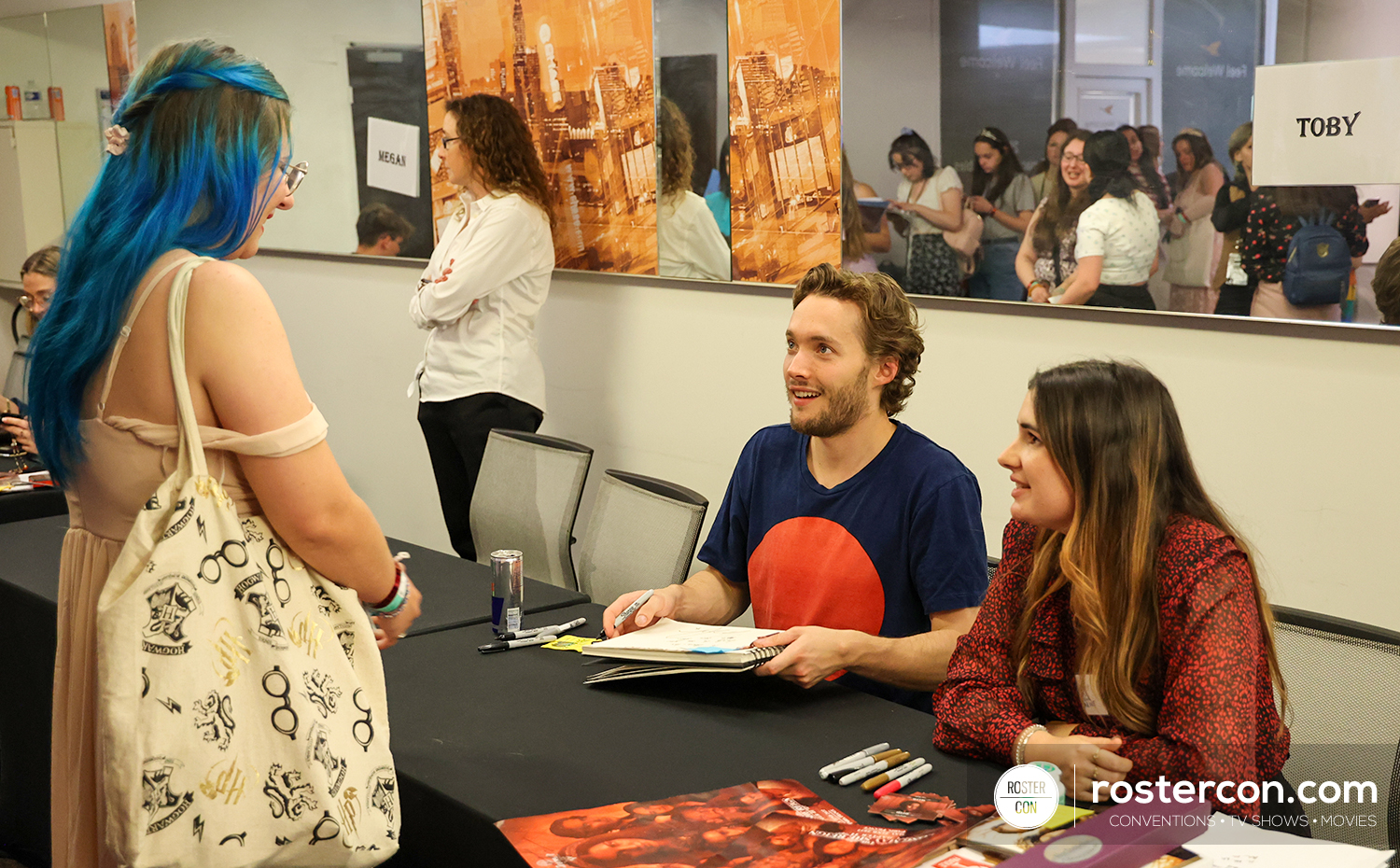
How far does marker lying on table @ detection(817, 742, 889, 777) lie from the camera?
1.59 metres

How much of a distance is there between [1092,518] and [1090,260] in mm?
1646

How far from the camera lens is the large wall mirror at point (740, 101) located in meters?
2.87

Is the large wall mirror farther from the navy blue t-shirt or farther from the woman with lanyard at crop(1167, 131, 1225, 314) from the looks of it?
the navy blue t-shirt

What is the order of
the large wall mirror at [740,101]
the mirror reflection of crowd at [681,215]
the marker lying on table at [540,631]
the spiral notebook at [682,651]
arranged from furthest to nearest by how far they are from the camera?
the mirror reflection of crowd at [681,215] < the large wall mirror at [740,101] < the marker lying on table at [540,631] < the spiral notebook at [682,651]

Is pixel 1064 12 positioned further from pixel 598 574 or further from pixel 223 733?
pixel 223 733

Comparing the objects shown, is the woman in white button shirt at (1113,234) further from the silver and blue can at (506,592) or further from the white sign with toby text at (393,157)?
the white sign with toby text at (393,157)

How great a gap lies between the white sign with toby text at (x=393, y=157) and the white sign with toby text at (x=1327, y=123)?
331 cm

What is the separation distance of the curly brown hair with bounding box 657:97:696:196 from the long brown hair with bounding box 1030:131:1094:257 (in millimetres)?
1307

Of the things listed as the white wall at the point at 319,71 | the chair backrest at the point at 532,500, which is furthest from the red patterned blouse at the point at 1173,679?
the white wall at the point at 319,71

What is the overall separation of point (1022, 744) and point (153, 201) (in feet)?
4.07

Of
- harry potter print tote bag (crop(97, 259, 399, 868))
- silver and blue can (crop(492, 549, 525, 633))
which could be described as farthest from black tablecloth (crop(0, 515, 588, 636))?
harry potter print tote bag (crop(97, 259, 399, 868))

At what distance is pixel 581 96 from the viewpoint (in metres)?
4.29

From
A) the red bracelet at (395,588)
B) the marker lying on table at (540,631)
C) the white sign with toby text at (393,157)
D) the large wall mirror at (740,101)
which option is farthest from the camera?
the white sign with toby text at (393,157)

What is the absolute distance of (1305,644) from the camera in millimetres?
1840
